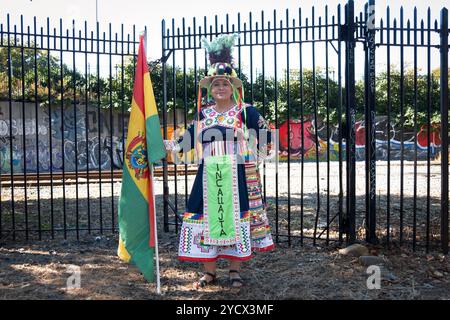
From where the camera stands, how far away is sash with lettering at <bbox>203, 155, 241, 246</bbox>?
354cm

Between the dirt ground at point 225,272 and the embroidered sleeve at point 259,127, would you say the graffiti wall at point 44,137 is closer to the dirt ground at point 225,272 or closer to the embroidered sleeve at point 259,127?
the dirt ground at point 225,272

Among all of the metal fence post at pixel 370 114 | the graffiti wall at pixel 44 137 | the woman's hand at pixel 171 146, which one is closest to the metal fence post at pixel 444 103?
the metal fence post at pixel 370 114

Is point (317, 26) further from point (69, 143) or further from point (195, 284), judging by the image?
point (69, 143)

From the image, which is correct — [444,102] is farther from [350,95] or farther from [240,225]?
[240,225]

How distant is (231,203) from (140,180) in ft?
2.67

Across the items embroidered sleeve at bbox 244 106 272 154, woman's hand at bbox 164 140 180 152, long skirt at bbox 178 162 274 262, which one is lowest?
long skirt at bbox 178 162 274 262

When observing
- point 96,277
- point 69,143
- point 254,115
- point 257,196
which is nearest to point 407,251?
point 257,196

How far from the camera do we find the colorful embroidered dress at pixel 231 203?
3594 mm

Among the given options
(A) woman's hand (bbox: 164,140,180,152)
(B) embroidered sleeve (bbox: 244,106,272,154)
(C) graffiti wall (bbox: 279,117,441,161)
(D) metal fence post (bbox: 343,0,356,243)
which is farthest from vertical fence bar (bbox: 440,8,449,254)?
(C) graffiti wall (bbox: 279,117,441,161)

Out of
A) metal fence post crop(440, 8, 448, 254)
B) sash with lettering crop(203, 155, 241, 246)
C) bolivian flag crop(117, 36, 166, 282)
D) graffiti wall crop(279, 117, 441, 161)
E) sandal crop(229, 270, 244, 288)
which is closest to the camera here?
sash with lettering crop(203, 155, 241, 246)

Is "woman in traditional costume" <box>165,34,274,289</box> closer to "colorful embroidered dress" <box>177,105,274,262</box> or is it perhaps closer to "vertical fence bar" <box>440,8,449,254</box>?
"colorful embroidered dress" <box>177,105,274,262</box>

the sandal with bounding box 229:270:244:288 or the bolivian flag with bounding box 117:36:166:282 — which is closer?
the bolivian flag with bounding box 117:36:166:282

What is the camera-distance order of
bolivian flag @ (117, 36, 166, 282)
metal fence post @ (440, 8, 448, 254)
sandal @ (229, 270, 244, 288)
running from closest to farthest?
bolivian flag @ (117, 36, 166, 282) → sandal @ (229, 270, 244, 288) → metal fence post @ (440, 8, 448, 254)

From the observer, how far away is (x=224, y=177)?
358 centimetres
